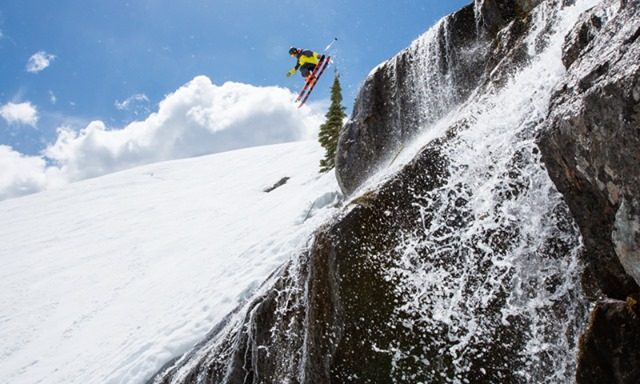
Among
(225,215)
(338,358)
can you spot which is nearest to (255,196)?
(225,215)

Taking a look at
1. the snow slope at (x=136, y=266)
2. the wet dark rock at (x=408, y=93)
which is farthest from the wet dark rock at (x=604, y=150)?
the wet dark rock at (x=408, y=93)

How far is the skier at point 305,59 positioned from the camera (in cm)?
1833

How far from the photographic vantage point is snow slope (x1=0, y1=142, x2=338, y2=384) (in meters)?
12.9

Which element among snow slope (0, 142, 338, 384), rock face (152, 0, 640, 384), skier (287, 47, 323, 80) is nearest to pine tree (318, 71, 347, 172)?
snow slope (0, 142, 338, 384)

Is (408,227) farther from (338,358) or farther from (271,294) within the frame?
(271,294)

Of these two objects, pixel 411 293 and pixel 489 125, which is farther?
pixel 489 125

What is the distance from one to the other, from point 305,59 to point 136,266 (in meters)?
14.2

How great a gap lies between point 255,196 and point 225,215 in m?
4.68

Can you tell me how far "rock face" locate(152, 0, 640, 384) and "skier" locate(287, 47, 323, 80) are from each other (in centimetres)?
1115

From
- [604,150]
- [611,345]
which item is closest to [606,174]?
[604,150]

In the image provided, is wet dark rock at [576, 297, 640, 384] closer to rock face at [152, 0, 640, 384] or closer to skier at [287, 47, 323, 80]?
rock face at [152, 0, 640, 384]

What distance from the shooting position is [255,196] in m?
32.1

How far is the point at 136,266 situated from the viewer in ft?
73.8

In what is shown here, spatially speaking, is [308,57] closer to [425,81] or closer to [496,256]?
[425,81]
